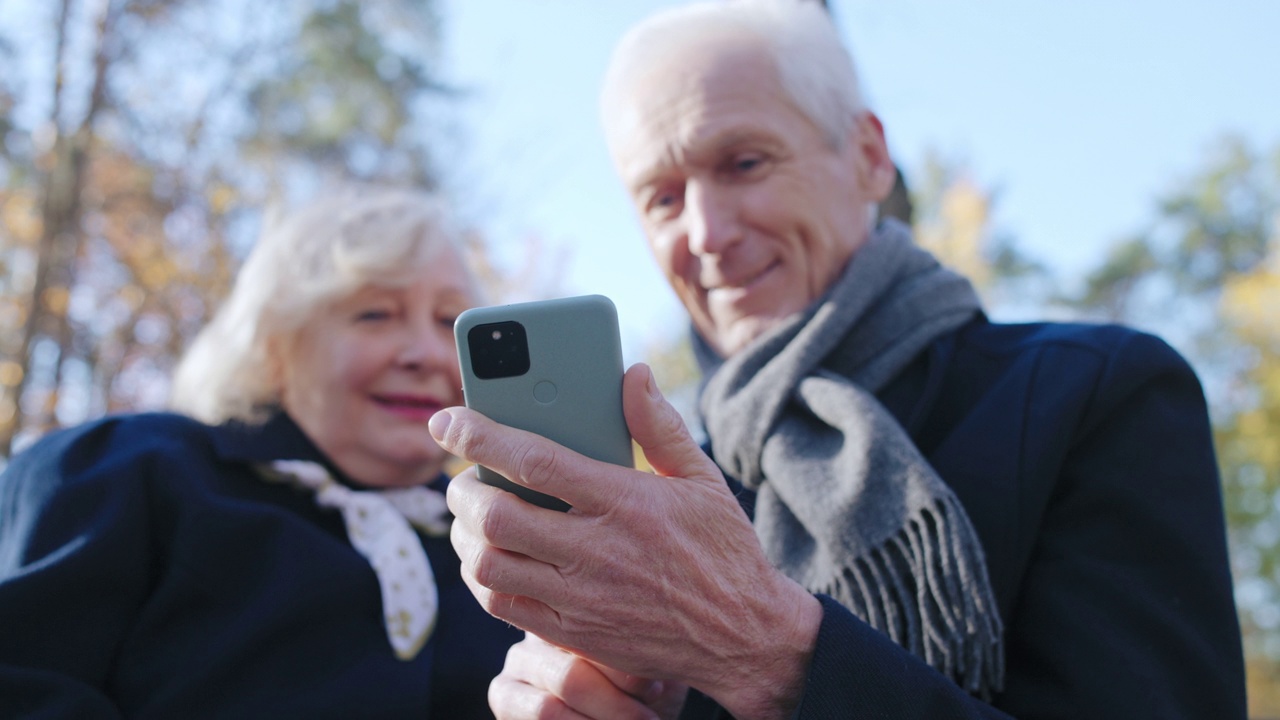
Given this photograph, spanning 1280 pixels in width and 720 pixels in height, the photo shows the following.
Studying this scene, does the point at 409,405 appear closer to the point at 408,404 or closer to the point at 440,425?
the point at 408,404

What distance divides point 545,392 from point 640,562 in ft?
0.79

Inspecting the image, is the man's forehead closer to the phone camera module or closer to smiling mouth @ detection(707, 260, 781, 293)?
smiling mouth @ detection(707, 260, 781, 293)

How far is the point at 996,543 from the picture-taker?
142cm

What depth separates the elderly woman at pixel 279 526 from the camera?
1.93 metres

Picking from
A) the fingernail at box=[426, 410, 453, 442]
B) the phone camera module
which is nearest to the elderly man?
the fingernail at box=[426, 410, 453, 442]

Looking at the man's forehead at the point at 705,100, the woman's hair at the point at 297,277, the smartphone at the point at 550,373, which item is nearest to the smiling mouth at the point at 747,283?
the man's forehead at the point at 705,100

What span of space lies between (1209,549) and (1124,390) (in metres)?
0.27

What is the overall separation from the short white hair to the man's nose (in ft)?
0.84

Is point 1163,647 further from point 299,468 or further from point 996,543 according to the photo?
point 299,468

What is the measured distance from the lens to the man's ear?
2.03 m

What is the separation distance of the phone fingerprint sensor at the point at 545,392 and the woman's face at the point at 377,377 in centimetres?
153

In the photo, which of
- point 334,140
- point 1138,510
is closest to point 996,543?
point 1138,510

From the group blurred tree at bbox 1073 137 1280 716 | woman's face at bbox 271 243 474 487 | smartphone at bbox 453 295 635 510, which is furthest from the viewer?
blurred tree at bbox 1073 137 1280 716

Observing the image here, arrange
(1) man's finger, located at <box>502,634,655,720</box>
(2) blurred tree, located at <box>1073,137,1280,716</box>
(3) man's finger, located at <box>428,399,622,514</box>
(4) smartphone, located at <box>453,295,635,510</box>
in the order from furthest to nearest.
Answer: (2) blurred tree, located at <box>1073,137,1280,716</box>
(1) man's finger, located at <box>502,634,655,720</box>
(4) smartphone, located at <box>453,295,635,510</box>
(3) man's finger, located at <box>428,399,622,514</box>
